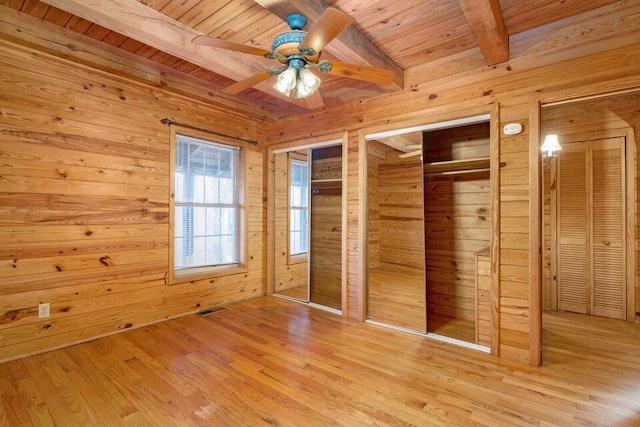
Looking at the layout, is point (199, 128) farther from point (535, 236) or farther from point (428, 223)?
point (535, 236)

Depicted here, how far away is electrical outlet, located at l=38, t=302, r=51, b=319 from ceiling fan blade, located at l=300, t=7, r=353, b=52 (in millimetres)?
2961

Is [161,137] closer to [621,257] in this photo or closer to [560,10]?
[560,10]

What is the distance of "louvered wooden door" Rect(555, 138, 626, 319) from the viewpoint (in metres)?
3.46

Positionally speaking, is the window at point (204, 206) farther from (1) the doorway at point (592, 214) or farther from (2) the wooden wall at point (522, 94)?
(1) the doorway at point (592, 214)

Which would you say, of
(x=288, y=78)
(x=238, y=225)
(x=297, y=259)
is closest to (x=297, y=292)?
(x=297, y=259)

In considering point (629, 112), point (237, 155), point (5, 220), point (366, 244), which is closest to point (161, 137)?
point (237, 155)

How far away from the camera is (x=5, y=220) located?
7.82 ft

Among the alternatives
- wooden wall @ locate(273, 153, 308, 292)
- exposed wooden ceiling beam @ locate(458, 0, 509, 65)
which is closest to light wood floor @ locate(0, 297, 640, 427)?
wooden wall @ locate(273, 153, 308, 292)

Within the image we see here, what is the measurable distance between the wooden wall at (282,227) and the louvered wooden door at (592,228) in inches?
143

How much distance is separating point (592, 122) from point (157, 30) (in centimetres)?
466

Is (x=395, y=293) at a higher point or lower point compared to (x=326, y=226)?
lower

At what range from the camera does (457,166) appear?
332 centimetres

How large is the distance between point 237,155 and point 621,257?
4844 mm

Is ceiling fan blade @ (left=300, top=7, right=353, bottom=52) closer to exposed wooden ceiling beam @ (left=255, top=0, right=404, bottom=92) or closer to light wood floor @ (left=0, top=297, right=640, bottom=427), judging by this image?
exposed wooden ceiling beam @ (left=255, top=0, right=404, bottom=92)
